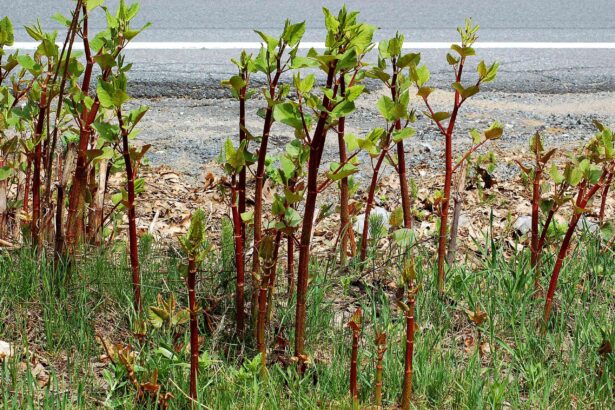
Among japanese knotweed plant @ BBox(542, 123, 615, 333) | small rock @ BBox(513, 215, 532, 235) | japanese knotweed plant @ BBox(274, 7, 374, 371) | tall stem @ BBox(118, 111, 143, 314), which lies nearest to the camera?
japanese knotweed plant @ BBox(274, 7, 374, 371)

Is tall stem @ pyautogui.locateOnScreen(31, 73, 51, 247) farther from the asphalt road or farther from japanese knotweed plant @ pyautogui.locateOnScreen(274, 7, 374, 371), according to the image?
the asphalt road

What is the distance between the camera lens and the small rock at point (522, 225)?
334 cm

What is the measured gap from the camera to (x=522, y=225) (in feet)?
11.0

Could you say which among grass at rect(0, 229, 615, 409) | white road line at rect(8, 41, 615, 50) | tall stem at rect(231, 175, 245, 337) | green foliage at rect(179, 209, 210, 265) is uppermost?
white road line at rect(8, 41, 615, 50)

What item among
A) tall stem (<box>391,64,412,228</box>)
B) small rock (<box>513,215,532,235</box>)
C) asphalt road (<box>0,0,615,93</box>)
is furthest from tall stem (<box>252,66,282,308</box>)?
asphalt road (<box>0,0,615,93</box>)

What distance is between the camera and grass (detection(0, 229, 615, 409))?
6.91 ft

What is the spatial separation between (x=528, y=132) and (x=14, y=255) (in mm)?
3035

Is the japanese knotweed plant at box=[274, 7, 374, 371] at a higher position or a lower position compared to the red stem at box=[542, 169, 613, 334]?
higher

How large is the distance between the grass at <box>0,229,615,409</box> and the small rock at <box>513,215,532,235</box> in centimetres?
52

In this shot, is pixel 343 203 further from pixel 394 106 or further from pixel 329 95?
pixel 329 95

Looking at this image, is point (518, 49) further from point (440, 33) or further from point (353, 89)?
point (353, 89)

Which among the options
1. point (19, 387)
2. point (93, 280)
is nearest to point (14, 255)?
point (93, 280)

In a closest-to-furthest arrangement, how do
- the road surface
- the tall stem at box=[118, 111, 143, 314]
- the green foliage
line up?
the green foliage < the tall stem at box=[118, 111, 143, 314] < the road surface

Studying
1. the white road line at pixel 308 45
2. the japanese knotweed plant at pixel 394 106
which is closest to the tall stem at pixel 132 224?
the japanese knotweed plant at pixel 394 106
